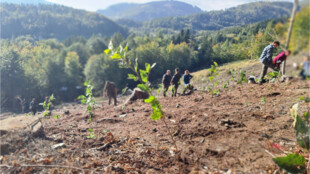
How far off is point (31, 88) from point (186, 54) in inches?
537

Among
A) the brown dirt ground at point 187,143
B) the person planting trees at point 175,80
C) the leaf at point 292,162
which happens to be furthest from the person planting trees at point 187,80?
the leaf at point 292,162

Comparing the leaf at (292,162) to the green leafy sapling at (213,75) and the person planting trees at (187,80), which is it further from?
the person planting trees at (187,80)

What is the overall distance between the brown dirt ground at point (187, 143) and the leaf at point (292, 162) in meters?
0.37

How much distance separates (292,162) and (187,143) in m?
1.62

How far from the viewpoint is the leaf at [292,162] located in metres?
1.93

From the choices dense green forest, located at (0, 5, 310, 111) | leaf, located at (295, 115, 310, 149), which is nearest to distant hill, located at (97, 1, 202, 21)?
dense green forest, located at (0, 5, 310, 111)

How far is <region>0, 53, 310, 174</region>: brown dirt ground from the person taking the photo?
2660 mm

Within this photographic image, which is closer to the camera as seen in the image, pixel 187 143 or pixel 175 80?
pixel 187 143

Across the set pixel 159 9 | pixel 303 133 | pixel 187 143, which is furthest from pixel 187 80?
pixel 159 9

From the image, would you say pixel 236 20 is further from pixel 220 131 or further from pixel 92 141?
pixel 92 141

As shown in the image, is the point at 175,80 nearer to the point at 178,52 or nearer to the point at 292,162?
the point at 178,52

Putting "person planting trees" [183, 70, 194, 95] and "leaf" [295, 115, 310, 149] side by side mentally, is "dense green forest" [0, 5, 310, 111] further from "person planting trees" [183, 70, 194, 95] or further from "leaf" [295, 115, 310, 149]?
"leaf" [295, 115, 310, 149]

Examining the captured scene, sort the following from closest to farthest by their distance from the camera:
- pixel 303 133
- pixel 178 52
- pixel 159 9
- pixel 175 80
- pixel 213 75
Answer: pixel 303 133 → pixel 213 75 → pixel 178 52 → pixel 175 80 → pixel 159 9

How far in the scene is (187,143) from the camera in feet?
10.8
